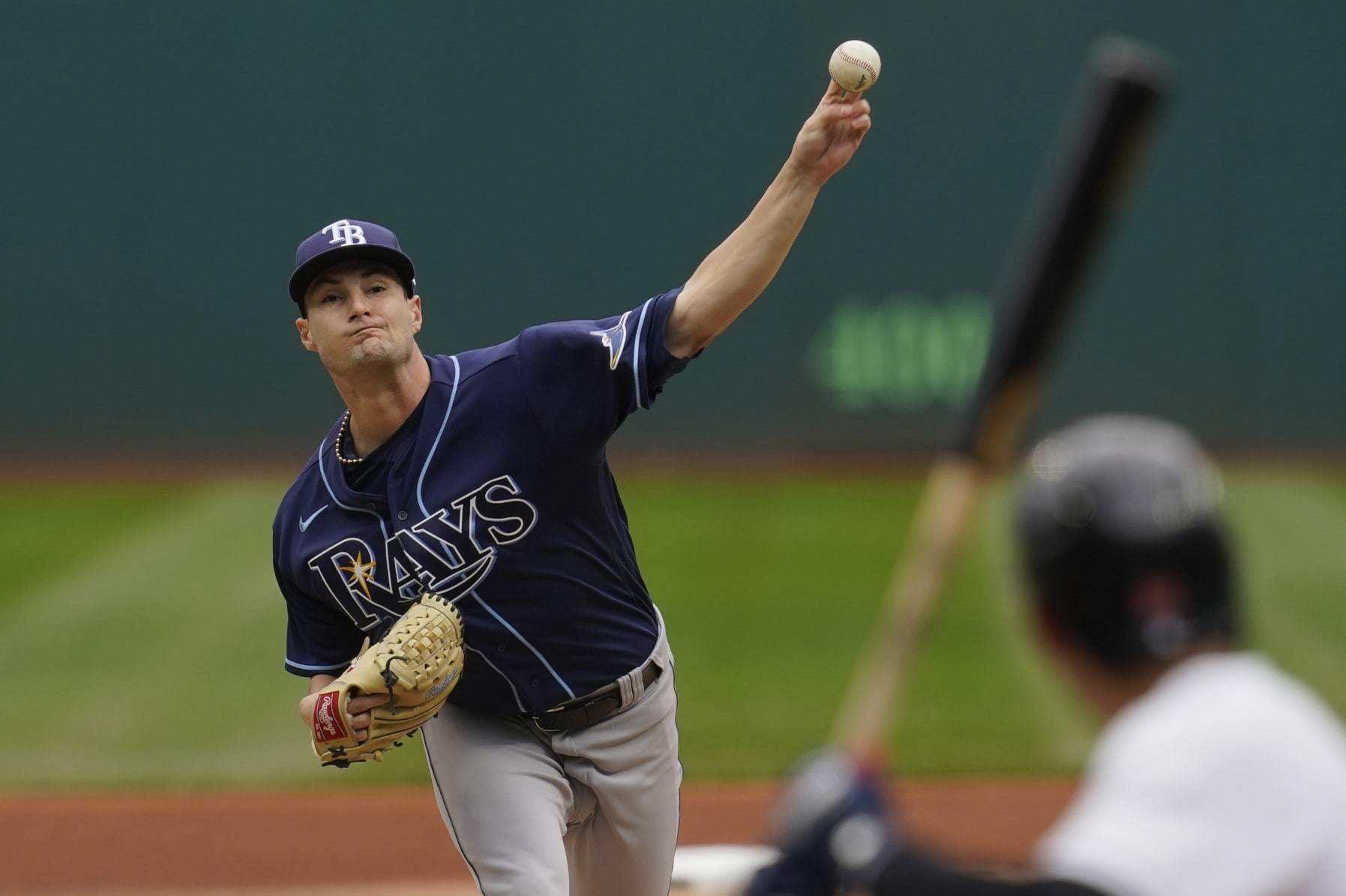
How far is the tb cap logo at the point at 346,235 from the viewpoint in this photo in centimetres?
372

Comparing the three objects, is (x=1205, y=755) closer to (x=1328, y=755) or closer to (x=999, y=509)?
(x=1328, y=755)

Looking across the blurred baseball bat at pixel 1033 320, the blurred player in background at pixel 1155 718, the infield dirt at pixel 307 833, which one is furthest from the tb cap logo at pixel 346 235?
the infield dirt at pixel 307 833

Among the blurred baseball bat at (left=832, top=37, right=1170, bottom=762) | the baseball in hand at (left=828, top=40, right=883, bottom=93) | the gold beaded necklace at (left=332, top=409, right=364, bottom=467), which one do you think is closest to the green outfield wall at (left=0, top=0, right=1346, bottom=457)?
the gold beaded necklace at (left=332, top=409, right=364, bottom=467)

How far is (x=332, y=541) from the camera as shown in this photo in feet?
12.0

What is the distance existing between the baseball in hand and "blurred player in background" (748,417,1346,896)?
1.45 metres

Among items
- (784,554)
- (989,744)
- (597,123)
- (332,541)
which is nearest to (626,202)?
(597,123)

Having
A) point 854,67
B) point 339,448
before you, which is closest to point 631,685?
point 339,448

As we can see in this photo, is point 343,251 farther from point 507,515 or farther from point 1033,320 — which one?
point 1033,320

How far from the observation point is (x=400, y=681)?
3.45 metres

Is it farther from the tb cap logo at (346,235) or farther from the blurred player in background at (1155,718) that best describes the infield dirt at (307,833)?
the blurred player in background at (1155,718)

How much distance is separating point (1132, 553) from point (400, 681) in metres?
2.00

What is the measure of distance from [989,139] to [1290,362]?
288 centimetres

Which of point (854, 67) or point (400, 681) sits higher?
point (854, 67)

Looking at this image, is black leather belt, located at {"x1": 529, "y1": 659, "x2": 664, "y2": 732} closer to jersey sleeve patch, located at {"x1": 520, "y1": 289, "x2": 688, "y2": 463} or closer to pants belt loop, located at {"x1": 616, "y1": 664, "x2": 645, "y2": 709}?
pants belt loop, located at {"x1": 616, "y1": 664, "x2": 645, "y2": 709}
